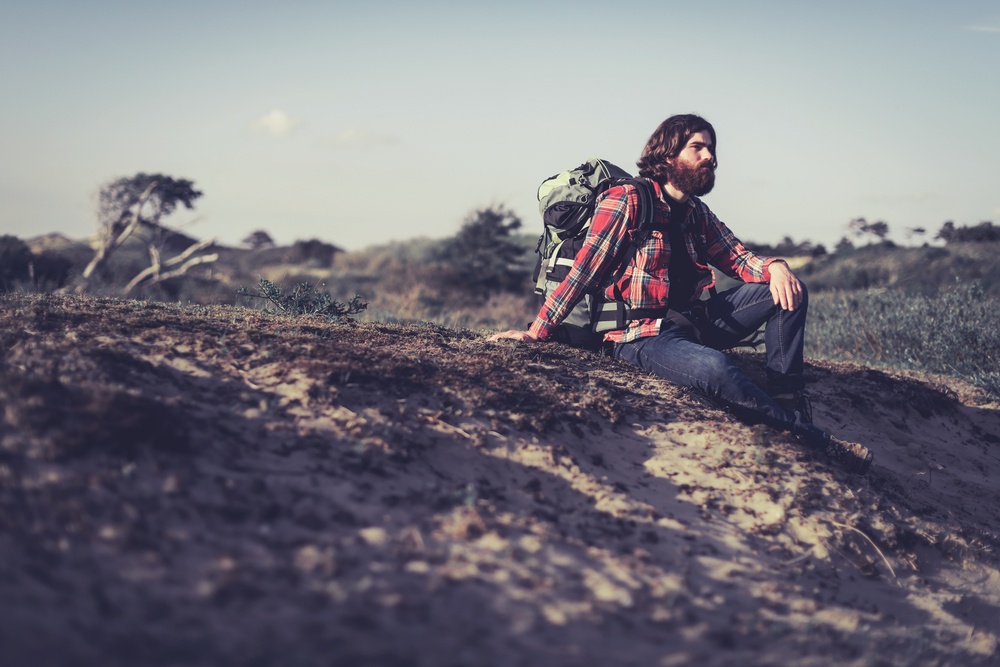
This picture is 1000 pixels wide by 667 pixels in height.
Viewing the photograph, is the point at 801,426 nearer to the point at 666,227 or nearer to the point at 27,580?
the point at 666,227

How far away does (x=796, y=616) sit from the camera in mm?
3156

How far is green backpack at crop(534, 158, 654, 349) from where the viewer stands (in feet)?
16.4

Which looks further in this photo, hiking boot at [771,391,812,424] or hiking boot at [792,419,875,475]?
hiking boot at [771,391,812,424]

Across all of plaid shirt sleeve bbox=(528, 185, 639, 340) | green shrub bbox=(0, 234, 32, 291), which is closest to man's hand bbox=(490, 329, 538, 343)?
plaid shirt sleeve bbox=(528, 185, 639, 340)

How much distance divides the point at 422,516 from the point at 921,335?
807 cm

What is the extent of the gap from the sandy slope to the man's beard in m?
1.24

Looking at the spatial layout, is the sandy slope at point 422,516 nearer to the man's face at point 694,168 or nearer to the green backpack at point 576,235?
the green backpack at point 576,235

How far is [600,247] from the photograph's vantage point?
15.8ft

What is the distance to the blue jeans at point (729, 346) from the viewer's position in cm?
467

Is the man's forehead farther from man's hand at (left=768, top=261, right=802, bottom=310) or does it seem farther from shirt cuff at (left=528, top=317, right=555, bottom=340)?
shirt cuff at (left=528, top=317, right=555, bottom=340)

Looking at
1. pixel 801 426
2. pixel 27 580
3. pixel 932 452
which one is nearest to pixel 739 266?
pixel 801 426

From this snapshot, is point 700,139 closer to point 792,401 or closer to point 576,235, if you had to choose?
point 576,235

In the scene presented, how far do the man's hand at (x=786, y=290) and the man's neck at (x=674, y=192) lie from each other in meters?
0.77

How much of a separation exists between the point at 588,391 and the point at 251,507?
2269mm
